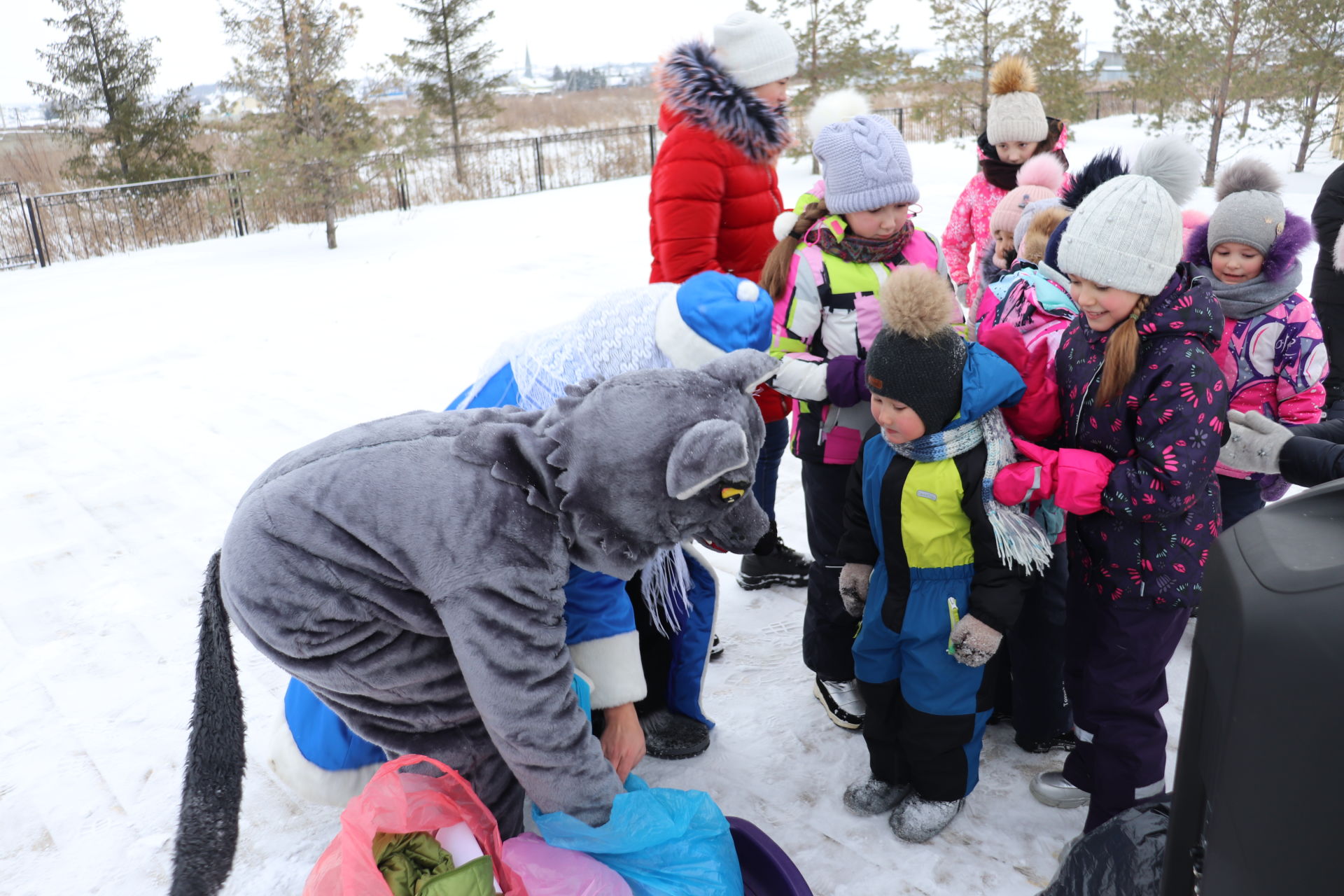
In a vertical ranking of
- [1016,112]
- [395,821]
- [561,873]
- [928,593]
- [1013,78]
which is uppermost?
[1013,78]

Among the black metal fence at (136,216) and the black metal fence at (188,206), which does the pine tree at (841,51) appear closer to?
the black metal fence at (188,206)

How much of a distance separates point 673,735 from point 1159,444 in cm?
142

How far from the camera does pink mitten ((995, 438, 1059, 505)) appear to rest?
1.89 metres

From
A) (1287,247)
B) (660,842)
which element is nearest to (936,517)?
(660,842)

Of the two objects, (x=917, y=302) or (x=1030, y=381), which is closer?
(x=917, y=302)

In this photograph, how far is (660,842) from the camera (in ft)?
5.81

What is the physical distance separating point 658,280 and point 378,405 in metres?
2.37

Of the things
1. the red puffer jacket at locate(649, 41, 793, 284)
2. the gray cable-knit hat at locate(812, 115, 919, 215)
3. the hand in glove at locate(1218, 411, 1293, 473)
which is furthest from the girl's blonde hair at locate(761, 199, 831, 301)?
the hand in glove at locate(1218, 411, 1293, 473)

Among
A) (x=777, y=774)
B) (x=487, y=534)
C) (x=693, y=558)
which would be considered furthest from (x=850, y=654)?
(x=487, y=534)

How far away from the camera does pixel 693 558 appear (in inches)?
93.8

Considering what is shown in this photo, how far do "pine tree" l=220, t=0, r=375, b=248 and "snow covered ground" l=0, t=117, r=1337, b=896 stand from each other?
200 centimetres

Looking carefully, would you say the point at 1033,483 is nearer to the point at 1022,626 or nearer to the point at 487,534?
the point at 1022,626

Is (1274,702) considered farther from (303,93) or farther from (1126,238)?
(303,93)

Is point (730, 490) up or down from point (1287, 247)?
down
